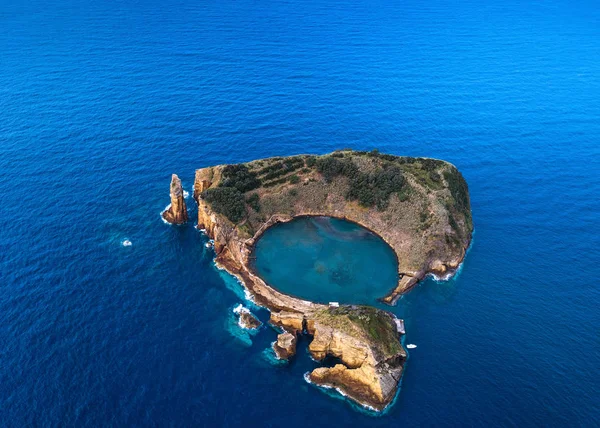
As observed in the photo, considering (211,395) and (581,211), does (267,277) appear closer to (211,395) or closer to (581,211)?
(211,395)

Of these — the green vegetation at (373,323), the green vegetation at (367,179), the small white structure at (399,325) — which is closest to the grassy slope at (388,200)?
the green vegetation at (367,179)

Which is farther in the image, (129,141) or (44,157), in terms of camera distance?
(129,141)

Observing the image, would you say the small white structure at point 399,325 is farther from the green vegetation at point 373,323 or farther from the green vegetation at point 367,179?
the green vegetation at point 367,179

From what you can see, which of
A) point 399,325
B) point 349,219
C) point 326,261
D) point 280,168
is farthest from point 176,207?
point 399,325

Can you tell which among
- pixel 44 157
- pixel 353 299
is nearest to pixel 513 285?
pixel 353 299

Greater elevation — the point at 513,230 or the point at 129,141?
the point at 129,141

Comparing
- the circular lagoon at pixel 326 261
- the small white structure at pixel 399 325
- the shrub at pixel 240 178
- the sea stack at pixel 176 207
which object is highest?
the shrub at pixel 240 178

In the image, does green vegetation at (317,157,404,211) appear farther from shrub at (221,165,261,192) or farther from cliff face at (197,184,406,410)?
cliff face at (197,184,406,410)
